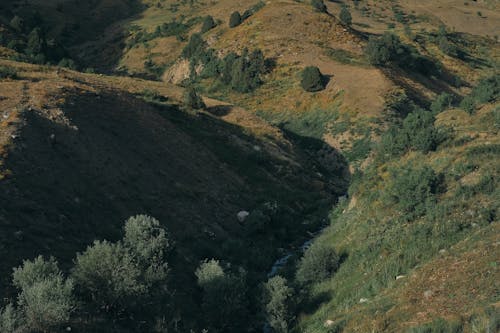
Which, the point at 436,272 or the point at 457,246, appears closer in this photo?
the point at 436,272

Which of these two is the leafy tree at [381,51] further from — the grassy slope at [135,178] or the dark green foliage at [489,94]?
the dark green foliage at [489,94]

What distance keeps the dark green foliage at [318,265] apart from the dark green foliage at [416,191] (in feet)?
13.3

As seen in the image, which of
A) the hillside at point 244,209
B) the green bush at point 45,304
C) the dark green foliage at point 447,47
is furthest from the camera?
the dark green foliage at point 447,47

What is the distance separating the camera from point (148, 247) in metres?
20.5

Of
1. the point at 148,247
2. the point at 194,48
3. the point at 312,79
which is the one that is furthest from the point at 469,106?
the point at 194,48

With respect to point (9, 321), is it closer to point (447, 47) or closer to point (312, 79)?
point (312, 79)

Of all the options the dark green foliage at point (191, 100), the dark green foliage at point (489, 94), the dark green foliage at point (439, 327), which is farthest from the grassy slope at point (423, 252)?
the dark green foliage at point (191, 100)

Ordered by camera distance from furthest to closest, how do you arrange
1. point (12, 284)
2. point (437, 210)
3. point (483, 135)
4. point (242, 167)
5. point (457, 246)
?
point (242, 167) → point (483, 135) → point (437, 210) → point (457, 246) → point (12, 284)

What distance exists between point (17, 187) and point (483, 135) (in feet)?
80.9

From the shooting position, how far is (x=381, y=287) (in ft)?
62.8

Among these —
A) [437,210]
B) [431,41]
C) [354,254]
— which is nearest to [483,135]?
[437,210]

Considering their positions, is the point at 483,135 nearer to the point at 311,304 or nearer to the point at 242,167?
the point at 311,304

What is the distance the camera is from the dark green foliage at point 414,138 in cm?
2853

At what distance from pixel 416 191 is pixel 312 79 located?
123ft
